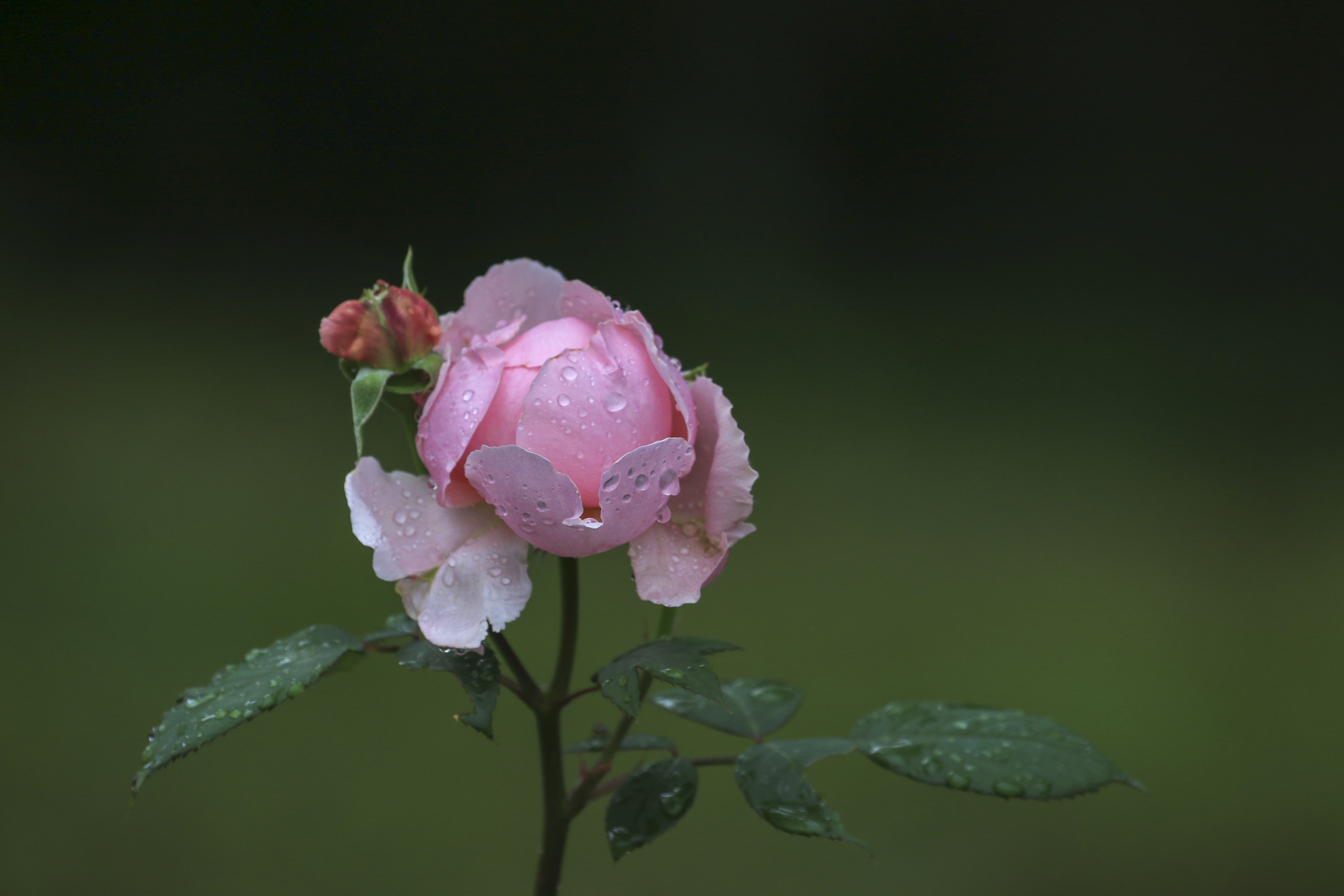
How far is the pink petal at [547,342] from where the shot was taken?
377 mm

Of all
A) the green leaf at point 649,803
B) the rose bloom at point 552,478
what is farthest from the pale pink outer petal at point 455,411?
the green leaf at point 649,803

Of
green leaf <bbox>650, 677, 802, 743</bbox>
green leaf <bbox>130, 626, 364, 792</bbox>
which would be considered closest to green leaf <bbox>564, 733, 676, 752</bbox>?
green leaf <bbox>650, 677, 802, 743</bbox>

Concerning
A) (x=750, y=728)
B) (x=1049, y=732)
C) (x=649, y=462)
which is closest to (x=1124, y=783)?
(x=1049, y=732)

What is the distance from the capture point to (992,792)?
429 millimetres

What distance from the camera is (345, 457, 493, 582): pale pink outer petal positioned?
366 mm

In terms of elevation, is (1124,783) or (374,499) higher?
(374,499)

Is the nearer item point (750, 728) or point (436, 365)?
point (436, 365)

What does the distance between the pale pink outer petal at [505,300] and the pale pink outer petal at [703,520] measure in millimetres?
90

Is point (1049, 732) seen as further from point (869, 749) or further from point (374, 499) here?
point (374, 499)

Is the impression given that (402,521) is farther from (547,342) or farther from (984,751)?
(984,751)

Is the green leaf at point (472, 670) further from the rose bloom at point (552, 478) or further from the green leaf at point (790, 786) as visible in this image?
the green leaf at point (790, 786)

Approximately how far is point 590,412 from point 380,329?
0.29 ft

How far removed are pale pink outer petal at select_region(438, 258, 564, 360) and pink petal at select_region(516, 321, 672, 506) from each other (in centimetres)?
7

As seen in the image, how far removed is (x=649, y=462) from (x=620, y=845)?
0.56 ft
